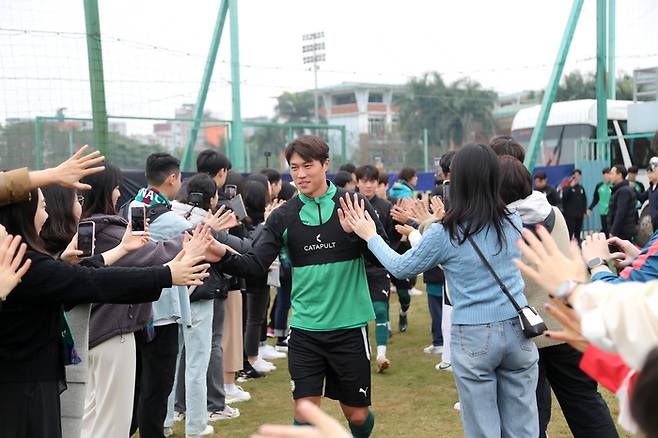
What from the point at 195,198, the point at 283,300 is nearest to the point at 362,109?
the point at 283,300

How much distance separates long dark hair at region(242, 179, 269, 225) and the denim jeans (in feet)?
6.27

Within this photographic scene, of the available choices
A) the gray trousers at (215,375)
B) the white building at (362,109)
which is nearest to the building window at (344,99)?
the white building at (362,109)

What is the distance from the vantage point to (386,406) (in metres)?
6.93

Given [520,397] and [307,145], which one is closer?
[520,397]

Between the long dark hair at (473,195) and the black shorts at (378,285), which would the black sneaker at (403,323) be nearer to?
the black shorts at (378,285)

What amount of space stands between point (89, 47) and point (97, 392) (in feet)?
20.3

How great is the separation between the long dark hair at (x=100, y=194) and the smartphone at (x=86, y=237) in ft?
0.67

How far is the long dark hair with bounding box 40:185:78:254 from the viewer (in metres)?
3.84

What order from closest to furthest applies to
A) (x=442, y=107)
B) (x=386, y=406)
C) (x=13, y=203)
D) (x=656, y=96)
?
(x=13, y=203), (x=386, y=406), (x=656, y=96), (x=442, y=107)

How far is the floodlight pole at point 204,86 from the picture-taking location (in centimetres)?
1389

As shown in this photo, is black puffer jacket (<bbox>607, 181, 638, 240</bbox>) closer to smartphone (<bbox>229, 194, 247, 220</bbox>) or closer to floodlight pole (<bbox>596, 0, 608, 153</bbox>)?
floodlight pole (<bbox>596, 0, 608, 153</bbox>)

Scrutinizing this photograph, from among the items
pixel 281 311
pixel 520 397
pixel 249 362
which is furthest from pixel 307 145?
pixel 281 311

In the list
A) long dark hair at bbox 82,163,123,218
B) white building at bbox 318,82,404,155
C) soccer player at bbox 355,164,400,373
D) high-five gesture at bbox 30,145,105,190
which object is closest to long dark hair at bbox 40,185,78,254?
high-five gesture at bbox 30,145,105,190

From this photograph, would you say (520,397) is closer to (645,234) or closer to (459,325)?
(459,325)
